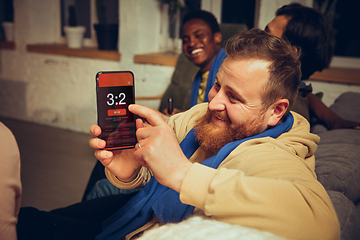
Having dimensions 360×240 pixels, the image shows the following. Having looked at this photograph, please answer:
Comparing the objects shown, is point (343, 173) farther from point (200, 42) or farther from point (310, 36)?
point (200, 42)

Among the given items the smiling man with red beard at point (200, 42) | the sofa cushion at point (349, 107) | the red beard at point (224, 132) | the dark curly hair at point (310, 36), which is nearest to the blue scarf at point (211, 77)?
the smiling man with red beard at point (200, 42)

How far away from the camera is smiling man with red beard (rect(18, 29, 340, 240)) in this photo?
1.87ft

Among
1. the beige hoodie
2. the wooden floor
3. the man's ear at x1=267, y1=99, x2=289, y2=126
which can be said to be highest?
the man's ear at x1=267, y1=99, x2=289, y2=126

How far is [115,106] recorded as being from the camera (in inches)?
32.5

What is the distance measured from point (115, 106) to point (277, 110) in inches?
19.2

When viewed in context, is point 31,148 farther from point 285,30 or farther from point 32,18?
point 285,30

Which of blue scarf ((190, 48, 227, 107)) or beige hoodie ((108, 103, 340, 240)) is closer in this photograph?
beige hoodie ((108, 103, 340, 240))

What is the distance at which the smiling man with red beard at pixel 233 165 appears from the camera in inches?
22.4

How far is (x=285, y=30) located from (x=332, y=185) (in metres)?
0.77

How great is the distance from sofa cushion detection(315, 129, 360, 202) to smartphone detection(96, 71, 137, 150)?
664 millimetres

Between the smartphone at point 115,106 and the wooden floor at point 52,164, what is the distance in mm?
1594

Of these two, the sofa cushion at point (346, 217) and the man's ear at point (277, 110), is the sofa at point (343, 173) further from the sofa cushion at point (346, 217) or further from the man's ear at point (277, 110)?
the man's ear at point (277, 110)

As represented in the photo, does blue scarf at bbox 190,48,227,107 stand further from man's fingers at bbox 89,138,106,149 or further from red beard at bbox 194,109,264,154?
man's fingers at bbox 89,138,106,149

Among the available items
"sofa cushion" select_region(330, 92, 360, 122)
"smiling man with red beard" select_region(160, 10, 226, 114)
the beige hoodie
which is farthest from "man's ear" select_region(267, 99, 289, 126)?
"smiling man with red beard" select_region(160, 10, 226, 114)
